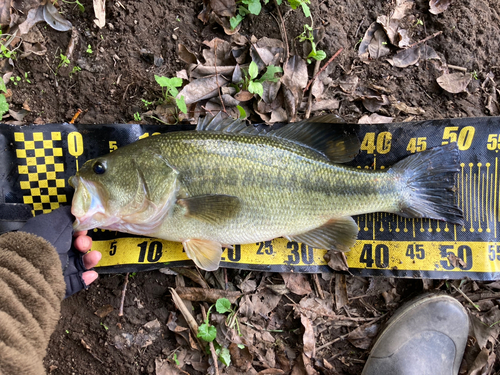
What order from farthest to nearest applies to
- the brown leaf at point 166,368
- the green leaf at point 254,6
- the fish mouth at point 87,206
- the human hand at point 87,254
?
the green leaf at point 254,6 < the brown leaf at point 166,368 < the human hand at point 87,254 < the fish mouth at point 87,206

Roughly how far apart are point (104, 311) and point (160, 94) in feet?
6.54

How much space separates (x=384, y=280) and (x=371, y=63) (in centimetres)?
202

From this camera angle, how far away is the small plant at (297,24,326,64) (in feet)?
9.96

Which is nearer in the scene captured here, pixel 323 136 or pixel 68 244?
pixel 68 244

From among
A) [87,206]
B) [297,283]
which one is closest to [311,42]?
[297,283]

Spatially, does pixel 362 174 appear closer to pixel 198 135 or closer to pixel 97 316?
pixel 198 135

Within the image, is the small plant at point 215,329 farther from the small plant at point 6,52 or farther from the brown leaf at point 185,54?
the small plant at point 6,52

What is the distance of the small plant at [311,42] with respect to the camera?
3.04 metres

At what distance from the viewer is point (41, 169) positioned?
290cm

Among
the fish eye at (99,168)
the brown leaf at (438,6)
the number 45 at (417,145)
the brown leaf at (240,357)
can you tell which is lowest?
the brown leaf at (240,357)

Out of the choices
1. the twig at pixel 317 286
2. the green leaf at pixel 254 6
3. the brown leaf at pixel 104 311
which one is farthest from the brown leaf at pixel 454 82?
the brown leaf at pixel 104 311

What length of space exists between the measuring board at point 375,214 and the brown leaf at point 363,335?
52 cm

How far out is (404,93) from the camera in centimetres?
314

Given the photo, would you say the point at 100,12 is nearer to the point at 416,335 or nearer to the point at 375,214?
the point at 375,214
